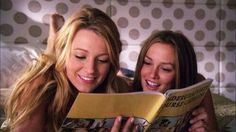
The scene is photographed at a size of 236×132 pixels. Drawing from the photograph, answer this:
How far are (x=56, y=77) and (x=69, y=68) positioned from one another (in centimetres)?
3

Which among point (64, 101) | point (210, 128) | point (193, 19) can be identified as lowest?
point (210, 128)

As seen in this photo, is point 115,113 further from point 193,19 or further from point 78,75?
point 193,19

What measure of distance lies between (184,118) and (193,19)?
64 cm

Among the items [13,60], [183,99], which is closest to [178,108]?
[183,99]

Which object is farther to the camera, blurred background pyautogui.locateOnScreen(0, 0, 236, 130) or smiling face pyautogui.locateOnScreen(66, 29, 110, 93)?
blurred background pyautogui.locateOnScreen(0, 0, 236, 130)

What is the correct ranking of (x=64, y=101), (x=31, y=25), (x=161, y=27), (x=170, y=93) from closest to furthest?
(x=170, y=93) → (x=64, y=101) → (x=31, y=25) → (x=161, y=27)

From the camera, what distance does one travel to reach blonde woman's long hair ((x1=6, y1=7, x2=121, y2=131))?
733 millimetres

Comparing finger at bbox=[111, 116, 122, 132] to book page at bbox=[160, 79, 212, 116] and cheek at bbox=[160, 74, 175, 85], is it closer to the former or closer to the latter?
book page at bbox=[160, 79, 212, 116]

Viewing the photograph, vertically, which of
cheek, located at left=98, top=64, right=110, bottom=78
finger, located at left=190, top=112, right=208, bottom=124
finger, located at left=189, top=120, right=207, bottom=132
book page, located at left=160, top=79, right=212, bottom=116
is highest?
cheek, located at left=98, top=64, right=110, bottom=78

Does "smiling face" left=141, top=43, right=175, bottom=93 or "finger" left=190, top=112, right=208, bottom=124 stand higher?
"smiling face" left=141, top=43, right=175, bottom=93

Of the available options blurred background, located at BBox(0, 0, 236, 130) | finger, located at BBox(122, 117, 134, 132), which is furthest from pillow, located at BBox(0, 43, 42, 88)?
finger, located at BBox(122, 117, 134, 132)

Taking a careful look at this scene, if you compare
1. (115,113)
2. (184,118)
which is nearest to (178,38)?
(184,118)

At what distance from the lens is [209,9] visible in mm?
1348

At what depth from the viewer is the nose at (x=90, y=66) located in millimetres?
772
